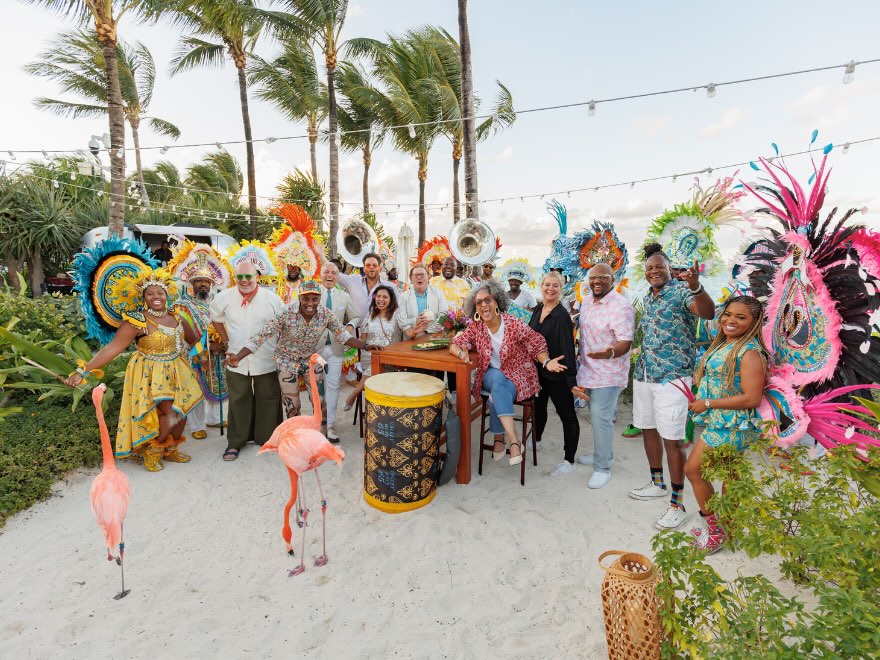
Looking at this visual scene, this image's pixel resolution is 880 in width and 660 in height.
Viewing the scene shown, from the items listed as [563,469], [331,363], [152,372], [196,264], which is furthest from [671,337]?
[196,264]

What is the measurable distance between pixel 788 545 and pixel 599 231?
14.4ft

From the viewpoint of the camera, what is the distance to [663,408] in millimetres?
3461

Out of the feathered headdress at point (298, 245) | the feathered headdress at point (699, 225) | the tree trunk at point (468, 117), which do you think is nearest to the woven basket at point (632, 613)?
the feathered headdress at point (699, 225)

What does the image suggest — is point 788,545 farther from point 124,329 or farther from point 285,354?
point 124,329

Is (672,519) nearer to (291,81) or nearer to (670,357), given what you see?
(670,357)

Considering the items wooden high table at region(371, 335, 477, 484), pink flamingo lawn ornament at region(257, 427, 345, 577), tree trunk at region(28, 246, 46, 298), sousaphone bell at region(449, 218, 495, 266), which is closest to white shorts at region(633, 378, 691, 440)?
wooden high table at region(371, 335, 477, 484)

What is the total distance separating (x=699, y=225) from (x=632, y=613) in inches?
153

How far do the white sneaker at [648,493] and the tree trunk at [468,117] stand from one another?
6405 millimetres

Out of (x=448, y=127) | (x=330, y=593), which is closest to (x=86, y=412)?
(x=330, y=593)

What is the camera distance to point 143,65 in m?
19.9

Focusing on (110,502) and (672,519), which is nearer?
(110,502)

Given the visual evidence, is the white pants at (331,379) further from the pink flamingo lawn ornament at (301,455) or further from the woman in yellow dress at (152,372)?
the pink flamingo lawn ornament at (301,455)

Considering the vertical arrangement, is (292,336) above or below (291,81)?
below

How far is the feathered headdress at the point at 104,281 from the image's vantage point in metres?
4.05
